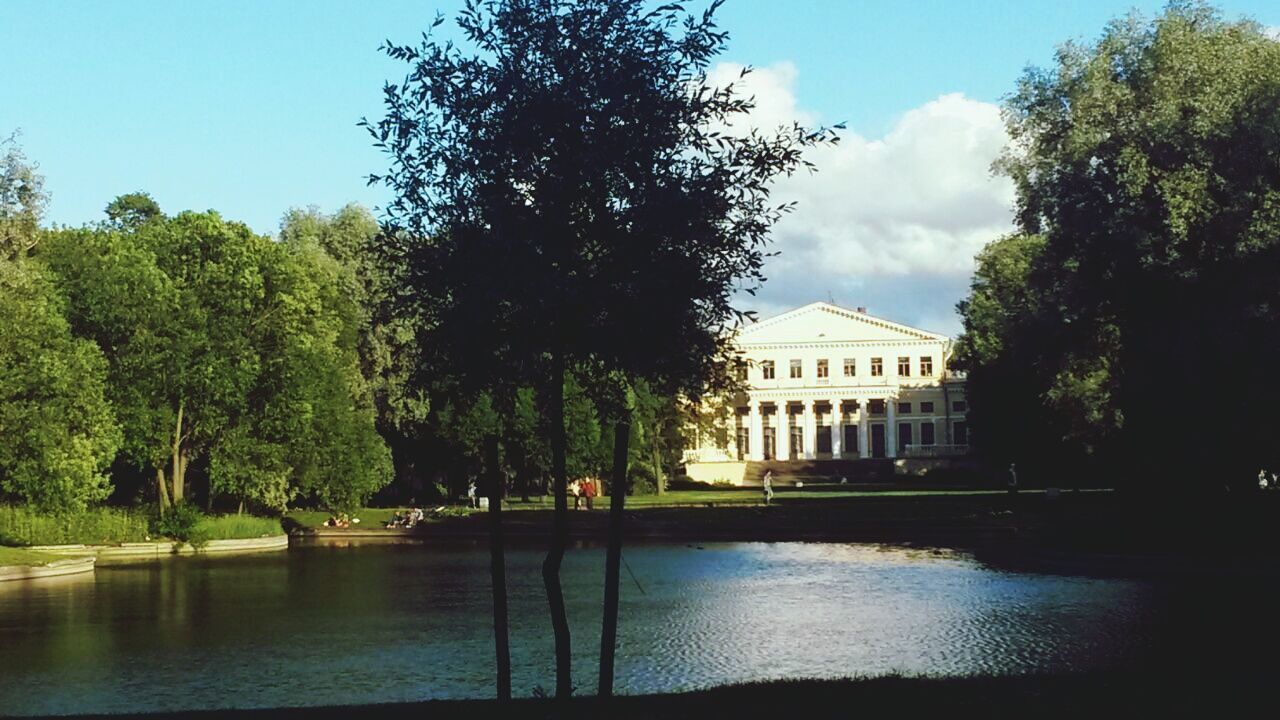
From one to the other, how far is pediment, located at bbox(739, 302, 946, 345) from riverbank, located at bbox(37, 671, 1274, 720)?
410 ft

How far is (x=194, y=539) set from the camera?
172ft

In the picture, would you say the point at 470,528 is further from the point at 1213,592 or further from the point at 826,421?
the point at 826,421

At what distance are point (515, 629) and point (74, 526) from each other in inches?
1168

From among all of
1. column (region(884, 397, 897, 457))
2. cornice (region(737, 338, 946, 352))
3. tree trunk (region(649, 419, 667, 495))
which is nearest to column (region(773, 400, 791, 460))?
cornice (region(737, 338, 946, 352))

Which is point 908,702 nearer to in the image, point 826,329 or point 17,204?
point 17,204

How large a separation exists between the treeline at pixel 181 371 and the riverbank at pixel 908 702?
25.3 meters

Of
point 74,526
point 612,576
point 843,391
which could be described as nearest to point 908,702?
point 612,576

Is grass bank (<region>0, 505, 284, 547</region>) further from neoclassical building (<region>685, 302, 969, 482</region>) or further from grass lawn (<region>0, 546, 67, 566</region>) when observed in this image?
neoclassical building (<region>685, 302, 969, 482</region>)

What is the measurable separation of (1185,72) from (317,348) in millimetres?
36326

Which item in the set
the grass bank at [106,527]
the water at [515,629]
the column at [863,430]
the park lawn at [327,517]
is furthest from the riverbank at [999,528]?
the column at [863,430]

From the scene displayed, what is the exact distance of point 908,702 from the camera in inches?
504

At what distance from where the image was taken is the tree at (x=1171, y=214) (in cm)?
3922

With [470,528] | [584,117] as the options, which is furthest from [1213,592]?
[470,528]

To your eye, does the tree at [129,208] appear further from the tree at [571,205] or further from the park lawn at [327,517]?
the tree at [571,205]
